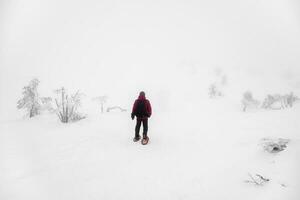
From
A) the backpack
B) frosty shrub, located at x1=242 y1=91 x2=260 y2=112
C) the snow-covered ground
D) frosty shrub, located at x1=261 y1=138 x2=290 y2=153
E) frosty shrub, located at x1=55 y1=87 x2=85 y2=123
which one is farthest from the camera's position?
frosty shrub, located at x1=242 y1=91 x2=260 y2=112

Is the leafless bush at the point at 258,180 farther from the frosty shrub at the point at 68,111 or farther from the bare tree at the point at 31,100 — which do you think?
the bare tree at the point at 31,100

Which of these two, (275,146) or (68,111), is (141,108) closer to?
(275,146)

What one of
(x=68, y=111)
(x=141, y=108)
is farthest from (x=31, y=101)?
(x=141, y=108)

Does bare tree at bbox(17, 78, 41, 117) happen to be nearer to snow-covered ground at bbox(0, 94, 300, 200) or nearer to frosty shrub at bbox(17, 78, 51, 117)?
frosty shrub at bbox(17, 78, 51, 117)

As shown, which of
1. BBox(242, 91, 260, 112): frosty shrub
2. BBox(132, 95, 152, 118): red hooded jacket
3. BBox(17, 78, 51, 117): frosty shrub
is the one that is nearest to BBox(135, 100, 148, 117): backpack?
BBox(132, 95, 152, 118): red hooded jacket

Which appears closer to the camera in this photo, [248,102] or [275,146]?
[275,146]

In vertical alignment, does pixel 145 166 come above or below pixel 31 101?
below

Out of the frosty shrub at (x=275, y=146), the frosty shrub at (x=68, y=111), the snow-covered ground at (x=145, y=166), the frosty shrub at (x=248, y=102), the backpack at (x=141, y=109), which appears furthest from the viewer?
the frosty shrub at (x=248, y=102)

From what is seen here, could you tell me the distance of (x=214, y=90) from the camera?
30.5 m

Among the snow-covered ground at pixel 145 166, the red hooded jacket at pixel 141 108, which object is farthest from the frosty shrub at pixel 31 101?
the red hooded jacket at pixel 141 108

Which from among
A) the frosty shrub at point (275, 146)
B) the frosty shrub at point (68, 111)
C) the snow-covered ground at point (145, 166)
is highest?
the frosty shrub at point (68, 111)

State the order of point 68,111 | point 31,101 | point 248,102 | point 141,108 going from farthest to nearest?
point 248,102
point 31,101
point 68,111
point 141,108

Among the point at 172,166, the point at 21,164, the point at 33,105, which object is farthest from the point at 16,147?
the point at 33,105

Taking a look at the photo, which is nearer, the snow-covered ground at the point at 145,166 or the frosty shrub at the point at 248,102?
the snow-covered ground at the point at 145,166
